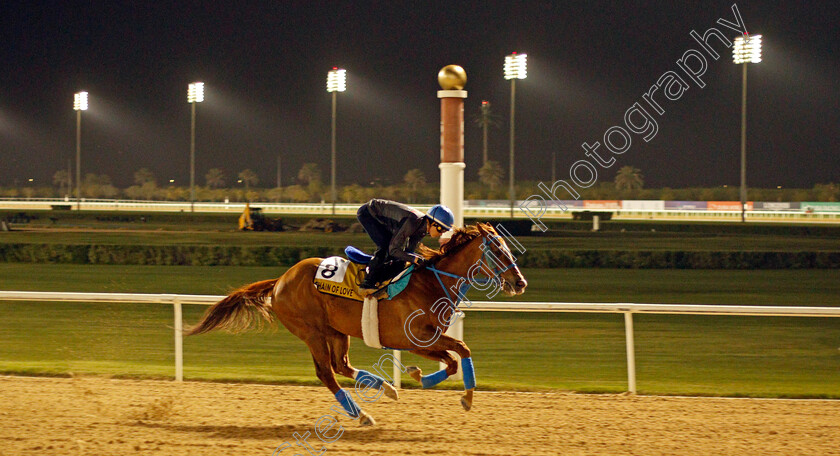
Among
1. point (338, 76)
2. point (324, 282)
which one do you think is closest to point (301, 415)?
point (324, 282)

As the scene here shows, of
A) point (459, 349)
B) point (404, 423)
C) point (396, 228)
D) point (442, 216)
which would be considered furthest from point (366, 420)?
point (442, 216)

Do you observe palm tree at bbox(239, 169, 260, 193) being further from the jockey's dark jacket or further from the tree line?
the jockey's dark jacket

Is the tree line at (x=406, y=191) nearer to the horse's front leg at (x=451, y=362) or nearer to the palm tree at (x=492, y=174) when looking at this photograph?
the palm tree at (x=492, y=174)

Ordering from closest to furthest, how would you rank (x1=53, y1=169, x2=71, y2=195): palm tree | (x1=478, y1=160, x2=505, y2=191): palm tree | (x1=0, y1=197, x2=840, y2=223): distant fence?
(x1=0, y1=197, x2=840, y2=223): distant fence → (x1=478, y1=160, x2=505, y2=191): palm tree → (x1=53, y1=169, x2=71, y2=195): palm tree

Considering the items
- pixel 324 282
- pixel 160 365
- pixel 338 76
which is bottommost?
pixel 160 365

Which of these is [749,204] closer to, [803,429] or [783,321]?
[783,321]

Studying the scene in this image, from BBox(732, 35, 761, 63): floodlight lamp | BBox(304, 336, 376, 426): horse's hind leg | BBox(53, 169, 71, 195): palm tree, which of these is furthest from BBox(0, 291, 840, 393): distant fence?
BBox(53, 169, 71, 195): palm tree

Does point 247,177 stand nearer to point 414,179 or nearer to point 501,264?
→ point 414,179

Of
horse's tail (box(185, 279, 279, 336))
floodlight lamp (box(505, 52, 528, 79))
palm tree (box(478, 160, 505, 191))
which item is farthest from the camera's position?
palm tree (box(478, 160, 505, 191))

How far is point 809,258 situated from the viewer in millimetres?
15766

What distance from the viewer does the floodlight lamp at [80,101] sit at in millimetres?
40469

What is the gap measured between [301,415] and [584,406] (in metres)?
1.70

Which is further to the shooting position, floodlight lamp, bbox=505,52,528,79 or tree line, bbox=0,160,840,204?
tree line, bbox=0,160,840,204

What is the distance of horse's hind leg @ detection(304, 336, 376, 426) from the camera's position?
4.42 m
